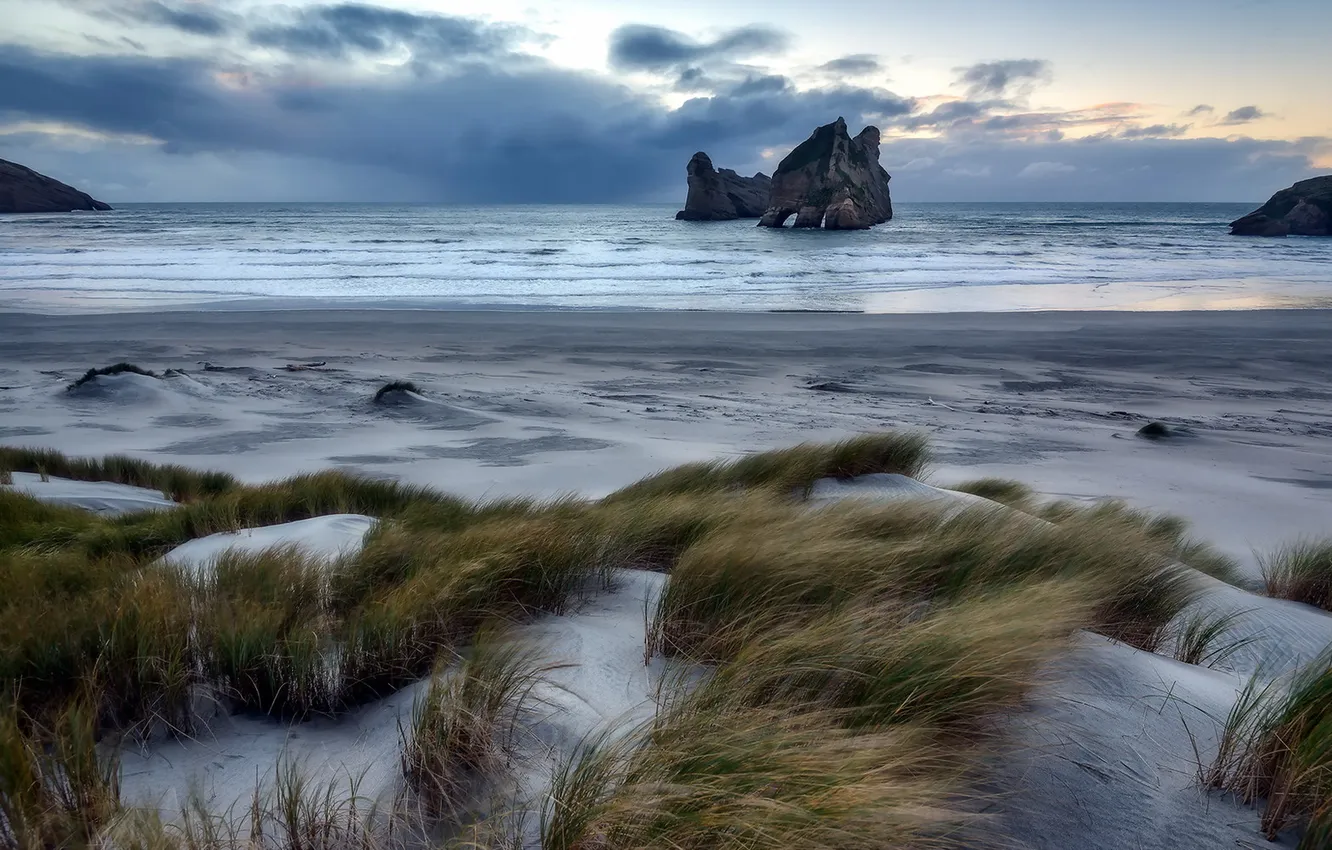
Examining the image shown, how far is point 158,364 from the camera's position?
12.0 m

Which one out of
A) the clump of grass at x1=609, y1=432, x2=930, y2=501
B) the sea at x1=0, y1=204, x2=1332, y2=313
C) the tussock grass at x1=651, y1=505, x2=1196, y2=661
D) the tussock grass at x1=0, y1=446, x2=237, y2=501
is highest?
the sea at x1=0, y1=204, x2=1332, y2=313

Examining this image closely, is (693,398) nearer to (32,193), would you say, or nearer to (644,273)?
(644,273)

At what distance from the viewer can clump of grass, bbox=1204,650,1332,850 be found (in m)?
1.73

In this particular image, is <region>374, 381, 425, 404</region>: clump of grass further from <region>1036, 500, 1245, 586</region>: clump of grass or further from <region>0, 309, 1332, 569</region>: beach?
<region>1036, 500, 1245, 586</region>: clump of grass

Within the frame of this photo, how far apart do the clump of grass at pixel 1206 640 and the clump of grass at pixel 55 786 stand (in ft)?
11.0

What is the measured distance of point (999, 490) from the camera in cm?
633

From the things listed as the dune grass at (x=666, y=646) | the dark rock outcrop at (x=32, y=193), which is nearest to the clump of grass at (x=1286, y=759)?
the dune grass at (x=666, y=646)

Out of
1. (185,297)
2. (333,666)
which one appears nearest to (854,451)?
(333,666)

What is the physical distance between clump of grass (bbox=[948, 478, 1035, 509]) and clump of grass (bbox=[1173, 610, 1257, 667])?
2582 mm

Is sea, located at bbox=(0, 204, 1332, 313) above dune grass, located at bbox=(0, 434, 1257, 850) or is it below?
above

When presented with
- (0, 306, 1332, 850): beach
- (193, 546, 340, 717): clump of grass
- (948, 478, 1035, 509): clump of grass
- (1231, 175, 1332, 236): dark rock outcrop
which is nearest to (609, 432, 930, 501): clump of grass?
(0, 306, 1332, 850): beach

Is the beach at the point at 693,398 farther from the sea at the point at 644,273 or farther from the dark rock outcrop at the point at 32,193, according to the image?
the dark rock outcrop at the point at 32,193

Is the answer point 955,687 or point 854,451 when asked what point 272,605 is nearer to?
point 955,687

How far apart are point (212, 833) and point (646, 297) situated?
68.5 ft
